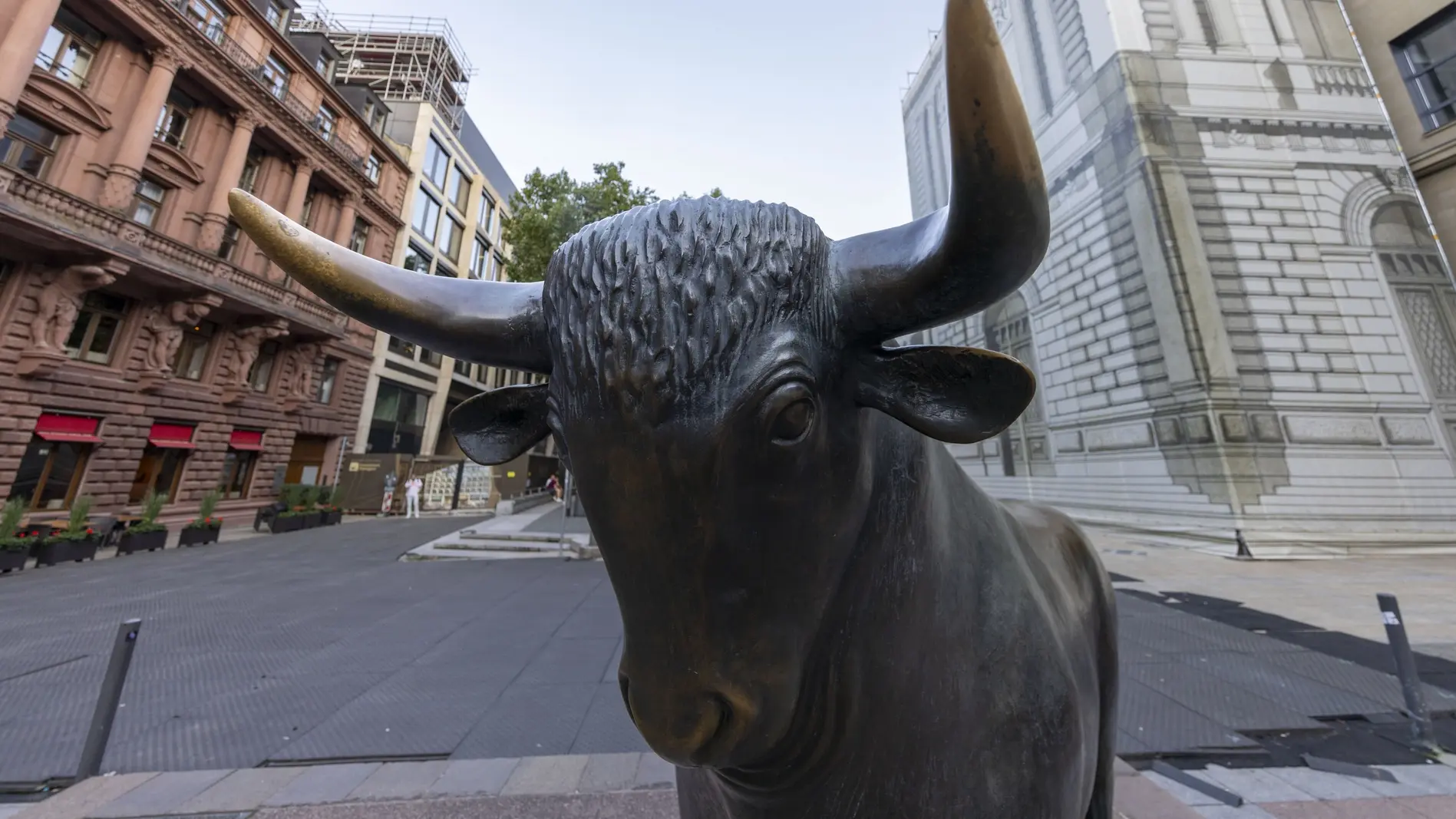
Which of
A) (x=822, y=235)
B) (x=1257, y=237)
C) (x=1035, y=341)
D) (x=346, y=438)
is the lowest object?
(x=822, y=235)

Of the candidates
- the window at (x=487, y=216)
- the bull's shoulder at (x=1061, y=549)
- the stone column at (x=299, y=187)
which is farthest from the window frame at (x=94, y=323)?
the bull's shoulder at (x=1061, y=549)

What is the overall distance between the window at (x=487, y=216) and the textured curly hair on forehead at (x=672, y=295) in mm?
36652

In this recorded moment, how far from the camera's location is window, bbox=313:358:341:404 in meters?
21.5

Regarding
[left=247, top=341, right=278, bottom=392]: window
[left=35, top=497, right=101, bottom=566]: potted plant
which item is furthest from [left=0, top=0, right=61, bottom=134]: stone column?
[left=35, top=497, right=101, bottom=566]: potted plant

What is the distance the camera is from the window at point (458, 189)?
30.0 m

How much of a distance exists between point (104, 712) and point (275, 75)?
24.8 m

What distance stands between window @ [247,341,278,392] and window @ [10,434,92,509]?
17.7ft

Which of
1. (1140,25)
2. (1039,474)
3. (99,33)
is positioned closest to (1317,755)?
(1039,474)

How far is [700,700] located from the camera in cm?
75

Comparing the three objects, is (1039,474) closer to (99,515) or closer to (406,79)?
(99,515)

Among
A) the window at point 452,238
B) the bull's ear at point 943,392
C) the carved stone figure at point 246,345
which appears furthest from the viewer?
the window at point 452,238

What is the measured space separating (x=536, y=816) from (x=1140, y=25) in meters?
18.8

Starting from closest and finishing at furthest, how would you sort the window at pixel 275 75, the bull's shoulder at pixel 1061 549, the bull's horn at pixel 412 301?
the bull's horn at pixel 412 301 < the bull's shoulder at pixel 1061 549 < the window at pixel 275 75

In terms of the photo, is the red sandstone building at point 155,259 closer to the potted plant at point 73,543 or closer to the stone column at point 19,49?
the stone column at point 19,49
